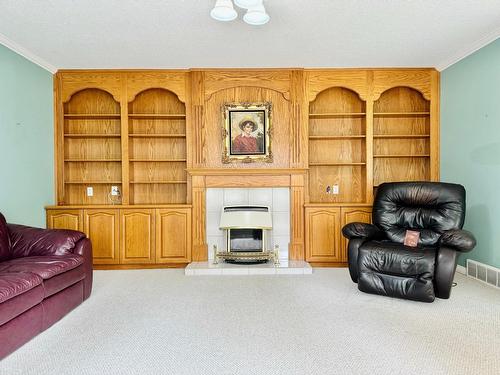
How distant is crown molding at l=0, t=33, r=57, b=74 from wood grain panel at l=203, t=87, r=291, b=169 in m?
2.00

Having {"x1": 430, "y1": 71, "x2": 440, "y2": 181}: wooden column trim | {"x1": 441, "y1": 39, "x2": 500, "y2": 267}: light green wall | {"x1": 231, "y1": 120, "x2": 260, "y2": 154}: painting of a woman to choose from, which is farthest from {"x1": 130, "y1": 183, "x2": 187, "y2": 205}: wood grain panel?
{"x1": 441, "y1": 39, "x2": 500, "y2": 267}: light green wall

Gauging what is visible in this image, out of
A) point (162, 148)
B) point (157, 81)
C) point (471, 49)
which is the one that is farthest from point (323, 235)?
point (157, 81)

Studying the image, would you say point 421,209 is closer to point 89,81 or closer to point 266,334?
point 266,334

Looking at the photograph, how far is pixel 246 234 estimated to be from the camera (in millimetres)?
4340

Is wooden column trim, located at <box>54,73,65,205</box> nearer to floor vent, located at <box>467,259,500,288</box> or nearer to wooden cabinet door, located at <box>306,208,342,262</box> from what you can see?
wooden cabinet door, located at <box>306,208,342,262</box>

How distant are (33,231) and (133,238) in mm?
1334

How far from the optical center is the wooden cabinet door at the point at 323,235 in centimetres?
440

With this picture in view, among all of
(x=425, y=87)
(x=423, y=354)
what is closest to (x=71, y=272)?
(x=423, y=354)

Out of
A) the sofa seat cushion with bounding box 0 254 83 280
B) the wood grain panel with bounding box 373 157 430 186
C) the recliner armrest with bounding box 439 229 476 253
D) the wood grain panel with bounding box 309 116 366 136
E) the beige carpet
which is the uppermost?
the wood grain panel with bounding box 309 116 366 136

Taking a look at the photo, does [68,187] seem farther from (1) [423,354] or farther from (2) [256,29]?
(1) [423,354]

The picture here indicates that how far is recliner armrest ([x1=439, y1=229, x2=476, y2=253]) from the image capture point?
2.94 m

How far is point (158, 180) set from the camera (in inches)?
185

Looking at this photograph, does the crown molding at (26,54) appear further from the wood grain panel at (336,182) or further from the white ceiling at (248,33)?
the wood grain panel at (336,182)

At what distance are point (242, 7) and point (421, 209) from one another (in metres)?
2.63
